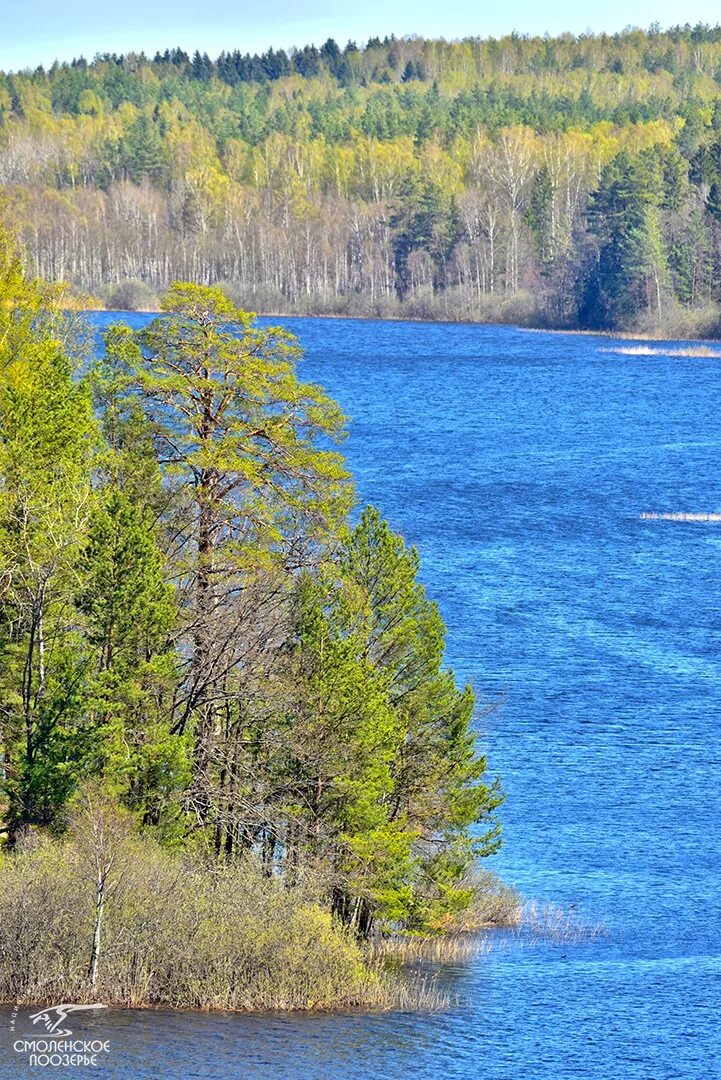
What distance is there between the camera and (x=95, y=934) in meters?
32.0

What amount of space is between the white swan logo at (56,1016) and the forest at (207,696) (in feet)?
1.32

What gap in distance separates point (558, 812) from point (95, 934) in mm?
18522

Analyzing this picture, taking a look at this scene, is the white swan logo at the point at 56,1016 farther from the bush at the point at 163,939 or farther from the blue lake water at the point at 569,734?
the blue lake water at the point at 569,734

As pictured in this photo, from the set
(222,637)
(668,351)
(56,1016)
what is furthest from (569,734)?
(668,351)

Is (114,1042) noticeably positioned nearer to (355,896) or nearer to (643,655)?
(355,896)

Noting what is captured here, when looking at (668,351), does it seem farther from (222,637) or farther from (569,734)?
(222,637)

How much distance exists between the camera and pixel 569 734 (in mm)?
54812

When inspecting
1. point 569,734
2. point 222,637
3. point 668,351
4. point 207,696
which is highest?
point 668,351

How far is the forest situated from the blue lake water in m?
1.70

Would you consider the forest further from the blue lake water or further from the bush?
the blue lake water

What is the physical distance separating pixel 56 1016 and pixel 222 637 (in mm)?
8026

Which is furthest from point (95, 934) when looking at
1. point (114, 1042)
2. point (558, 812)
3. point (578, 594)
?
point (578, 594)

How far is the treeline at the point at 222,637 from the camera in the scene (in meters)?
35.2

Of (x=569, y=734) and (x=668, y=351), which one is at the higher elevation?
(x=668, y=351)
